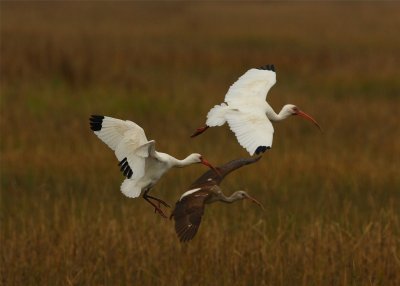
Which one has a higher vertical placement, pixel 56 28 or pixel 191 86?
pixel 56 28

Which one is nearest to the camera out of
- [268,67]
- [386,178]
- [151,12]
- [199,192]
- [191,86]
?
[199,192]

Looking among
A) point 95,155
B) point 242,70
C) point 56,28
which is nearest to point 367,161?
point 95,155

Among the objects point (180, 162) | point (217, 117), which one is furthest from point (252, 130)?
point (180, 162)

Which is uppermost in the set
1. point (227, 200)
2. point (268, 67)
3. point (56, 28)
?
point (56, 28)

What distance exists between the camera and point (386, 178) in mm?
11172

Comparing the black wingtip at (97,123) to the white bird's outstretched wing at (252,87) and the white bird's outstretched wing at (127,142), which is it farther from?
the white bird's outstretched wing at (252,87)

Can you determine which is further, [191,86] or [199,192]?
[191,86]

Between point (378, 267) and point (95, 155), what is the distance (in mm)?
5311

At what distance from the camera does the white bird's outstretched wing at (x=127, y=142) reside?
534 cm

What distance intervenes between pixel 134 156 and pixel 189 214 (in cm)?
62

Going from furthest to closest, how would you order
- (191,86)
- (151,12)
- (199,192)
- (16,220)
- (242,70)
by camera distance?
(151,12) < (242,70) < (191,86) < (16,220) < (199,192)

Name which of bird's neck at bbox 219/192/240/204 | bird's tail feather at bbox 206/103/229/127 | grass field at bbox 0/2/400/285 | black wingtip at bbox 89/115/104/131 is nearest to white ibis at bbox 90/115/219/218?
black wingtip at bbox 89/115/104/131

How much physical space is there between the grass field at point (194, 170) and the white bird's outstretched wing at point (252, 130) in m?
2.23

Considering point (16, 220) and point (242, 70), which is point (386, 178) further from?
point (242, 70)
